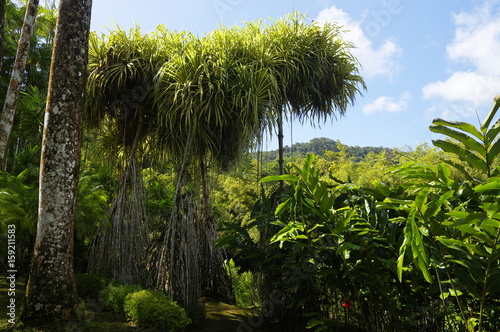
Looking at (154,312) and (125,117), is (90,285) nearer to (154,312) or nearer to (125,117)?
(154,312)

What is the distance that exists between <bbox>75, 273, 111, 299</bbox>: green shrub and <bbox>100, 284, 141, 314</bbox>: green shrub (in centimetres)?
26

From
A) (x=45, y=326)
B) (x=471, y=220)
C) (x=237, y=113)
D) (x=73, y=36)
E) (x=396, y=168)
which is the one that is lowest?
(x=45, y=326)

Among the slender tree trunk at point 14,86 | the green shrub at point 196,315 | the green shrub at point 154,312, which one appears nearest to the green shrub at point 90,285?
the green shrub at point 154,312

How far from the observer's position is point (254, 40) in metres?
4.77

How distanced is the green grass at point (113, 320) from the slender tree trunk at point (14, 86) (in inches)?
68.7

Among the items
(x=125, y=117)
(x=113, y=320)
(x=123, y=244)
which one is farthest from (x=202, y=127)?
(x=113, y=320)

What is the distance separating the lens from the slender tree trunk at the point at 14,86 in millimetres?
4098

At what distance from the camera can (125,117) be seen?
5.13 m

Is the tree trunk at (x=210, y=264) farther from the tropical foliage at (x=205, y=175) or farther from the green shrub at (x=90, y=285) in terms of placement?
the green shrub at (x=90, y=285)

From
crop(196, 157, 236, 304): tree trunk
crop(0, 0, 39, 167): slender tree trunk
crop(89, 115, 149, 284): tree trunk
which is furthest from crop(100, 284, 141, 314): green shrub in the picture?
crop(0, 0, 39, 167): slender tree trunk

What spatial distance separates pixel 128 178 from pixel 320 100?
2.86m

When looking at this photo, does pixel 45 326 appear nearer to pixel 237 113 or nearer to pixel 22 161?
pixel 237 113

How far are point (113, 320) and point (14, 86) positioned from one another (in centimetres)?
288

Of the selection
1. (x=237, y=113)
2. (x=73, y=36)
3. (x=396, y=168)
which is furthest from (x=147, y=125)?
(x=396, y=168)
